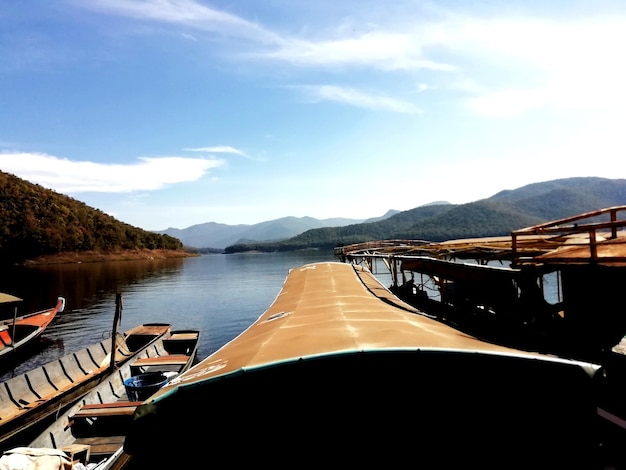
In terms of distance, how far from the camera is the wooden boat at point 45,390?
44.9ft

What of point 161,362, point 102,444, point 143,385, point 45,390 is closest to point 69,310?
point 161,362

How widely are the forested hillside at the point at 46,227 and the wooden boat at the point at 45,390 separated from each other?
13003cm

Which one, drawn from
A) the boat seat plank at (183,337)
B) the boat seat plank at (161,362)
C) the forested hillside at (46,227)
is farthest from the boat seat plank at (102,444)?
the forested hillside at (46,227)

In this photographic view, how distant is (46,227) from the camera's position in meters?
133

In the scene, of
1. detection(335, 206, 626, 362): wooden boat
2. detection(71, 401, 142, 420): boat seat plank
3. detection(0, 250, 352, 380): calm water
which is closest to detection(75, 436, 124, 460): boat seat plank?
detection(71, 401, 142, 420): boat seat plank

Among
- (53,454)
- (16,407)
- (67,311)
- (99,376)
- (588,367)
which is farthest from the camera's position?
(67,311)

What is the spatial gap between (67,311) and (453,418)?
52.6 metres

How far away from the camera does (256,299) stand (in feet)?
186

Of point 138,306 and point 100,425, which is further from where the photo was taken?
point 138,306

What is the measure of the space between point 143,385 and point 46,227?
145399 millimetres

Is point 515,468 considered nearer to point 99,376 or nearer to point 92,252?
point 99,376

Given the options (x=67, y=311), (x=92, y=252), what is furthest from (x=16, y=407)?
(x=92, y=252)

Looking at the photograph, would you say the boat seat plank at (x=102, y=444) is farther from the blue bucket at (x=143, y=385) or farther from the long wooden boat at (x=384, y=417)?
the long wooden boat at (x=384, y=417)

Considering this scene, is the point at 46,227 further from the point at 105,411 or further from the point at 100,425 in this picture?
the point at 105,411
